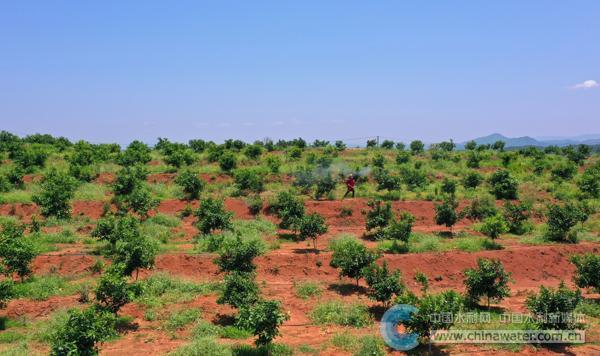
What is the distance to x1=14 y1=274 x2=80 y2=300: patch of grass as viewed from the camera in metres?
12.6

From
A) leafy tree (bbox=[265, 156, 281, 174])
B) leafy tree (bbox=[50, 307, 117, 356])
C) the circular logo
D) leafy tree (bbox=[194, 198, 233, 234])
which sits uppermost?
leafy tree (bbox=[265, 156, 281, 174])

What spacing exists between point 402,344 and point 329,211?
40.2 feet

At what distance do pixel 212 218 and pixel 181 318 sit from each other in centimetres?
652

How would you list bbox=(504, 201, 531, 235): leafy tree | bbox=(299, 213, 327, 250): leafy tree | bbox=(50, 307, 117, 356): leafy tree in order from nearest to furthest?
bbox=(50, 307, 117, 356): leafy tree < bbox=(299, 213, 327, 250): leafy tree < bbox=(504, 201, 531, 235): leafy tree

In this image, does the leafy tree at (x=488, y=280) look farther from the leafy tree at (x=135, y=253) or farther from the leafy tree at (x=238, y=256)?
the leafy tree at (x=135, y=253)

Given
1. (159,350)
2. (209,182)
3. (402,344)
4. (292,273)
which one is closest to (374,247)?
(292,273)

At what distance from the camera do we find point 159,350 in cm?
988

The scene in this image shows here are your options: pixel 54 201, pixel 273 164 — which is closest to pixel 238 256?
pixel 54 201

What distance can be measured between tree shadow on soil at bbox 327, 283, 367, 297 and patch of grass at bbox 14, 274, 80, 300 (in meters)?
7.80

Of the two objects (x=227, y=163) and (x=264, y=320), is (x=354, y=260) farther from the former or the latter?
(x=227, y=163)

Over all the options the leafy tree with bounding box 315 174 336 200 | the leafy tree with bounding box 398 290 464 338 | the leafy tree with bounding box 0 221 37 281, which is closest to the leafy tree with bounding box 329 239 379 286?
the leafy tree with bounding box 398 290 464 338

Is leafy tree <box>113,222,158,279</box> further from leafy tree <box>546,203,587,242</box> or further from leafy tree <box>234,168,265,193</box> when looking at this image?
leafy tree <box>546,203,587,242</box>

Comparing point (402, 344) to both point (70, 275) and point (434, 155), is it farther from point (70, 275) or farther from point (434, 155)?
point (434, 155)

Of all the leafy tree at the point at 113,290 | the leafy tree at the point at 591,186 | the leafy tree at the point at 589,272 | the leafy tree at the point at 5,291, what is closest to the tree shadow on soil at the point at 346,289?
the leafy tree at the point at 113,290
